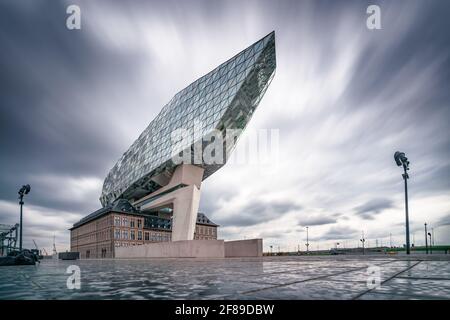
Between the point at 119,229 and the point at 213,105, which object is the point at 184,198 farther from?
the point at 119,229

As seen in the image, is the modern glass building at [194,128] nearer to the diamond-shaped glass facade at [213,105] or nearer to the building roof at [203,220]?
the diamond-shaped glass facade at [213,105]

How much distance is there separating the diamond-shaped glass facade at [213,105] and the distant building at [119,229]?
75.1 ft

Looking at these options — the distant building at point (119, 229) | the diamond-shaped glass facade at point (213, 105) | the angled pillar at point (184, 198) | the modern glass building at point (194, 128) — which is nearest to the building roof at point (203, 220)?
the distant building at point (119, 229)

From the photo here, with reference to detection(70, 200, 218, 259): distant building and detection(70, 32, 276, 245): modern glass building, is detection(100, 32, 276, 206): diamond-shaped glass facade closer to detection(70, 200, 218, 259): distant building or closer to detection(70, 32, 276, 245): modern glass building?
detection(70, 32, 276, 245): modern glass building

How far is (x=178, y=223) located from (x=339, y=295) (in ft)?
120

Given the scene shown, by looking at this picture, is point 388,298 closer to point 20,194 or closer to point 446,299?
point 446,299

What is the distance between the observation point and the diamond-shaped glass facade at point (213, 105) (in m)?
36.2

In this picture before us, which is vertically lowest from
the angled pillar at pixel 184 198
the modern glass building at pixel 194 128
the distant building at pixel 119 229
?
the distant building at pixel 119 229

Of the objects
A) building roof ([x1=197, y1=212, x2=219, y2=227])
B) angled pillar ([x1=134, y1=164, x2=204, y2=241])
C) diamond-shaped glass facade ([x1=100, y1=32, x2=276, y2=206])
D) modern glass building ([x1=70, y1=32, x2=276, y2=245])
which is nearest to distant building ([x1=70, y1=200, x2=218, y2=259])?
building roof ([x1=197, y1=212, x2=219, y2=227])

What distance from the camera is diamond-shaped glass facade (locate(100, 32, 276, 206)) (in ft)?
119

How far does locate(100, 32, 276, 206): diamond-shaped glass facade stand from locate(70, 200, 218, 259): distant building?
22.9 meters

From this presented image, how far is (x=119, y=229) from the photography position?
79625 mm
